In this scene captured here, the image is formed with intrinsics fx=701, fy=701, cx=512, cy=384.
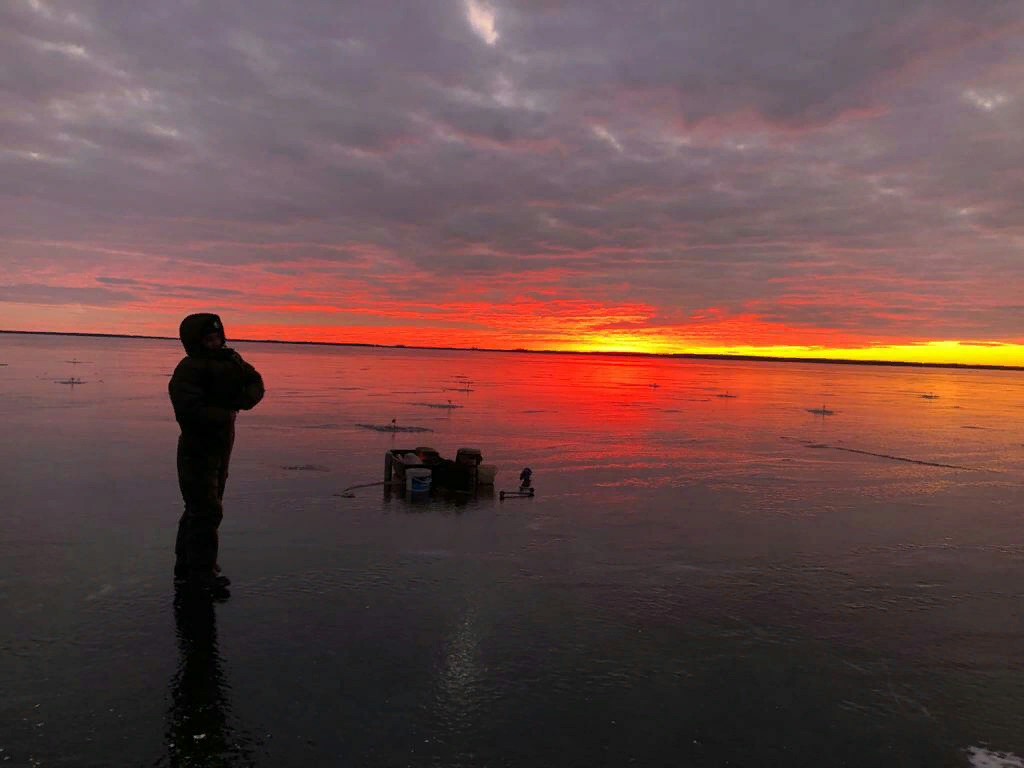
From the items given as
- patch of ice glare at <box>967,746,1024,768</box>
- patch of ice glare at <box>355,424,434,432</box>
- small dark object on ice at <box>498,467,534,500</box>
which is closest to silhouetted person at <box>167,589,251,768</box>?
patch of ice glare at <box>967,746,1024,768</box>

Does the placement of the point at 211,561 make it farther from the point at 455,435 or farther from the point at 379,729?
the point at 455,435

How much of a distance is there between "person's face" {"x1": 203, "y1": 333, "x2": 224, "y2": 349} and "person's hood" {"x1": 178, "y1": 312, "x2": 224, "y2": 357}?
0.12 ft

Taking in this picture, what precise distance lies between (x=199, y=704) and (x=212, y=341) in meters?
3.83

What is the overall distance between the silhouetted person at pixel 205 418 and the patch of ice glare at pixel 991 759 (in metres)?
7.42

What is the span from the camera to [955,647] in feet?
25.8

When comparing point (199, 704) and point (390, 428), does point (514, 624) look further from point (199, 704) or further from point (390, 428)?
point (390, 428)

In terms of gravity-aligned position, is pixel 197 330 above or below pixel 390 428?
above

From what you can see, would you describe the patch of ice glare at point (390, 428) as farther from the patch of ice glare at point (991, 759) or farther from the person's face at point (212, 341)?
the patch of ice glare at point (991, 759)

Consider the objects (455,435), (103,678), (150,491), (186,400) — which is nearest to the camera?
(103,678)

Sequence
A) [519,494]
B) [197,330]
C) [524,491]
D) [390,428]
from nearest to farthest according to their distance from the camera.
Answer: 1. [197,330]
2. [519,494]
3. [524,491]
4. [390,428]

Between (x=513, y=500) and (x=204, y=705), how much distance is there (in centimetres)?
976

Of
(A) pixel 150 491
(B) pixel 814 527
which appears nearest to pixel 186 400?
(A) pixel 150 491

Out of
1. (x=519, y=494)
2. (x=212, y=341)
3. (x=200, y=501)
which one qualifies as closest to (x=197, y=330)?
(x=212, y=341)

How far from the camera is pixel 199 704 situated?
5.89m
